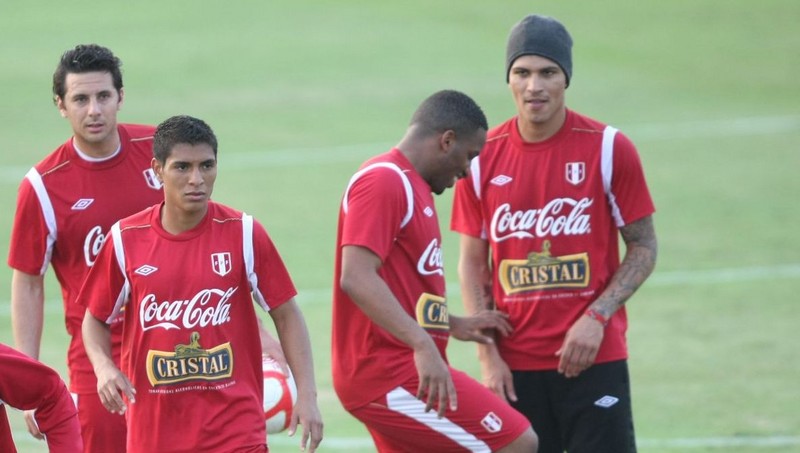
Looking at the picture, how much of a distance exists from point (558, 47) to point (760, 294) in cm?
748

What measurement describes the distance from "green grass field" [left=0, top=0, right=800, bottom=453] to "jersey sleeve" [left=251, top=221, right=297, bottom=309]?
406 centimetres

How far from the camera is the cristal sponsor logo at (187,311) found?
21.6 ft

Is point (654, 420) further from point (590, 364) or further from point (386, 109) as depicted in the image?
point (386, 109)

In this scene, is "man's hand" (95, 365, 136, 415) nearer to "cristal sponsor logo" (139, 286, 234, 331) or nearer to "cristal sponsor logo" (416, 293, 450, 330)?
"cristal sponsor logo" (139, 286, 234, 331)

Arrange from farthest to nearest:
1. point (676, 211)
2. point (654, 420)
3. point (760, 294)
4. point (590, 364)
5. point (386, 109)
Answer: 1. point (386, 109)
2. point (676, 211)
3. point (760, 294)
4. point (654, 420)
5. point (590, 364)

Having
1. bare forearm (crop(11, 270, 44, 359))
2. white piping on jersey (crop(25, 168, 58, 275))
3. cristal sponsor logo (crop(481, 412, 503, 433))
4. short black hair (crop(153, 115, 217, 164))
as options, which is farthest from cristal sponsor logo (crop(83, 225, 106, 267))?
cristal sponsor logo (crop(481, 412, 503, 433))

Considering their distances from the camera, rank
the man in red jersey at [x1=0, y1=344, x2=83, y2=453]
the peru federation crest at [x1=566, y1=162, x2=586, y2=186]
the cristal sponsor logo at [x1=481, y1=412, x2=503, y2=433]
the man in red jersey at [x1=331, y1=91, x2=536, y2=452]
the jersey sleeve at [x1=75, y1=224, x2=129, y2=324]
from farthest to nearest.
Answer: the peru federation crest at [x1=566, y1=162, x2=586, y2=186] < the cristal sponsor logo at [x1=481, y1=412, x2=503, y2=433] < the man in red jersey at [x1=331, y1=91, x2=536, y2=452] < the jersey sleeve at [x1=75, y1=224, x2=129, y2=324] < the man in red jersey at [x1=0, y1=344, x2=83, y2=453]

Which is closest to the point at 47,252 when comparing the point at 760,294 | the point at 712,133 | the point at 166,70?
the point at 760,294

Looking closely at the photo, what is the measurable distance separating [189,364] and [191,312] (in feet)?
0.78

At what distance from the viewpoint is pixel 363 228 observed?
677cm

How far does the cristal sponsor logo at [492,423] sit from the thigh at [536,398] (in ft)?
2.86

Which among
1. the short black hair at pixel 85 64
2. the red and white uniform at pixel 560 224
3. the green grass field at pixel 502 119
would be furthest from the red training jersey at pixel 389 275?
the green grass field at pixel 502 119

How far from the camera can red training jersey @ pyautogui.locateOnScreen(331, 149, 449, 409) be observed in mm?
6871

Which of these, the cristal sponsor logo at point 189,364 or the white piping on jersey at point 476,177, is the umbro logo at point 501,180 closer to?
the white piping on jersey at point 476,177
